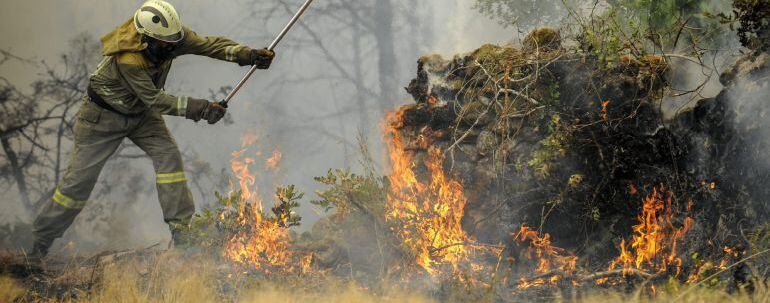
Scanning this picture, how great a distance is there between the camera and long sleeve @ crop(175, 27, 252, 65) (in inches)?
211

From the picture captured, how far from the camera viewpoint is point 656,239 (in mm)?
4277

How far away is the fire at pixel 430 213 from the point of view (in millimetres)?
5039

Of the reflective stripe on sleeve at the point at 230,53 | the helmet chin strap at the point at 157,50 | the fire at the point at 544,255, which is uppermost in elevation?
the reflective stripe on sleeve at the point at 230,53

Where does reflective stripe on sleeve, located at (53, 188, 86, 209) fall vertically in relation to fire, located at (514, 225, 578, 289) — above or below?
above

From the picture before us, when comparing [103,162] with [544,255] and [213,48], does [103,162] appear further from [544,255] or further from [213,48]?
[544,255]

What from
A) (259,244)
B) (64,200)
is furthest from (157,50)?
(259,244)

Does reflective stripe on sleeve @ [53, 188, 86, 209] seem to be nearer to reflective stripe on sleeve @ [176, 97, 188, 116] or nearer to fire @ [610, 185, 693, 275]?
reflective stripe on sleeve @ [176, 97, 188, 116]

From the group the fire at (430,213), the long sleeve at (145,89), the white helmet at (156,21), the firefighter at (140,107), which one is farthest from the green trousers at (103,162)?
the fire at (430,213)

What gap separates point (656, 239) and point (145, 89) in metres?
4.52

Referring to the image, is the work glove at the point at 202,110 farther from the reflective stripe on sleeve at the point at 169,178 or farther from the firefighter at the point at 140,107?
the reflective stripe on sleeve at the point at 169,178

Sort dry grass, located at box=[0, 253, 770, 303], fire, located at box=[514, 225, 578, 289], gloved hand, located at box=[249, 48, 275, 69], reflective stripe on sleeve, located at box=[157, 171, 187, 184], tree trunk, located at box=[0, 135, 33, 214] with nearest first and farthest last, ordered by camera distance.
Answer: dry grass, located at box=[0, 253, 770, 303] → fire, located at box=[514, 225, 578, 289] → gloved hand, located at box=[249, 48, 275, 69] → reflective stripe on sleeve, located at box=[157, 171, 187, 184] → tree trunk, located at box=[0, 135, 33, 214]

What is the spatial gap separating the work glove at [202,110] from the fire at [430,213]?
Result: 5.95ft

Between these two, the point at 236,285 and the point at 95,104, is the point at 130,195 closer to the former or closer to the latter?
the point at 95,104

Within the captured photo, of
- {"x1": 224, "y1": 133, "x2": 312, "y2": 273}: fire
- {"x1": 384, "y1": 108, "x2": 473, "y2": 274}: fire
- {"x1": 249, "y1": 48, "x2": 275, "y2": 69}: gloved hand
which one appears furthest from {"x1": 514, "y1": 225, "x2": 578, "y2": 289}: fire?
{"x1": 249, "y1": 48, "x2": 275, "y2": 69}: gloved hand
